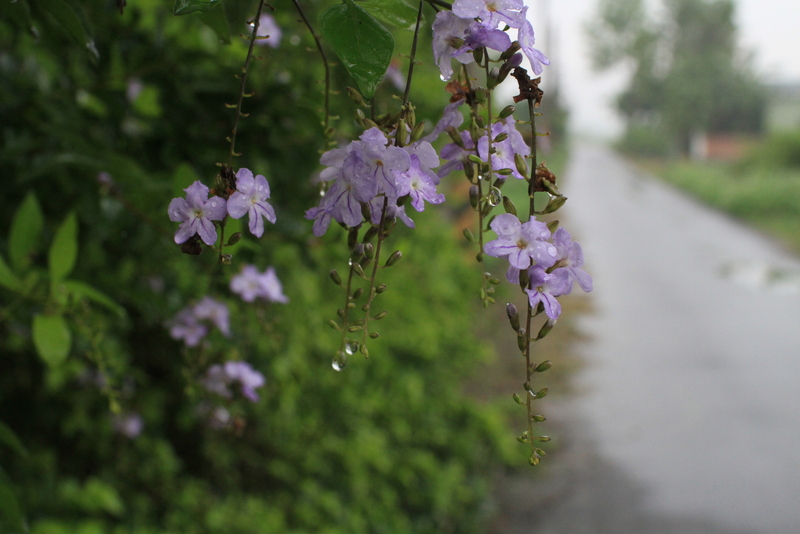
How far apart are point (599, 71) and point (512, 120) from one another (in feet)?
92.6

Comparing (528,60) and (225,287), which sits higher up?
(528,60)

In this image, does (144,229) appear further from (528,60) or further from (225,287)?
(528,60)

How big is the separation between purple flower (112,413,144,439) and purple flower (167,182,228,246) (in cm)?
130

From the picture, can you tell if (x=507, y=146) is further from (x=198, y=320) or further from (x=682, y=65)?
(x=682, y=65)

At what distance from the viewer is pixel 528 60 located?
45 cm

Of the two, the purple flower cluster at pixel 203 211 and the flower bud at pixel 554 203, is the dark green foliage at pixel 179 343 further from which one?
the flower bud at pixel 554 203

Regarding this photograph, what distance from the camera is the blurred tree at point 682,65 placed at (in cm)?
2131

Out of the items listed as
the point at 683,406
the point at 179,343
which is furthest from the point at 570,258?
the point at 683,406

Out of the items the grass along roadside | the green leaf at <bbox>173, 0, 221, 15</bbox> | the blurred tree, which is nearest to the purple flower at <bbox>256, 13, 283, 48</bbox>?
the green leaf at <bbox>173, 0, 221, 15</bbox>

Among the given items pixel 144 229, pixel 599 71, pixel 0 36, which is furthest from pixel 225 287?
pixel 599 71

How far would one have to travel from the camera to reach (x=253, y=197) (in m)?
0.46

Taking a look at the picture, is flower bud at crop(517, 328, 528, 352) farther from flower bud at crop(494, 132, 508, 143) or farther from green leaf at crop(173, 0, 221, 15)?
green leaf at crop(173, 0, 221, 15)

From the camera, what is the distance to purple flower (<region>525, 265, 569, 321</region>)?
0.44 meters

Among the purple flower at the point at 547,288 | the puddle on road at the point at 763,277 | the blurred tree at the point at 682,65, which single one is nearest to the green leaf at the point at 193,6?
the purple flower at the point at 547,288
